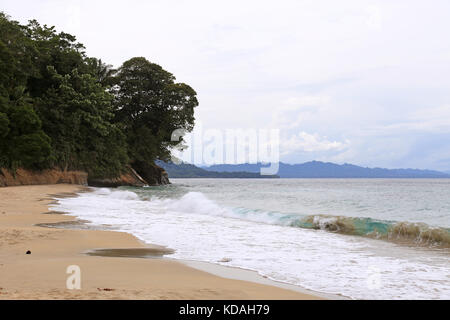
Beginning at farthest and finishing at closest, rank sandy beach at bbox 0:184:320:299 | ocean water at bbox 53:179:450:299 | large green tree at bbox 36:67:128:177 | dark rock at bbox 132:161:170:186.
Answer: dark rock at bbox 132:161:170:186, large green tree at bbox 36:67:128:177, ocean water at bbox 53:179:450:299, sandy beach at bbox 0:184:320:299

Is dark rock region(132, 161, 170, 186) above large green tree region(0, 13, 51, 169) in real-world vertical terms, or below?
below

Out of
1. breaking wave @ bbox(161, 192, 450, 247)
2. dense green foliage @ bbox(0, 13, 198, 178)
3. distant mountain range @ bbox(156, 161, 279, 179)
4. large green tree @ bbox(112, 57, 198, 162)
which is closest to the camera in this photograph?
breaking wave @ bbox(161, 192, 450, 247)

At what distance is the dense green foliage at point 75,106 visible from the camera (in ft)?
102

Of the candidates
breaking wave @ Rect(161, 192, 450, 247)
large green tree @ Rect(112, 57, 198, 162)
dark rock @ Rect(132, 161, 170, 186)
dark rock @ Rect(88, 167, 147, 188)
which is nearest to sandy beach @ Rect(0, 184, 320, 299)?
breaking wave @ Rect(161, 192, 450, 247)

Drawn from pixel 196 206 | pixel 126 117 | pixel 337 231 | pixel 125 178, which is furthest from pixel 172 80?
pixel 337 231

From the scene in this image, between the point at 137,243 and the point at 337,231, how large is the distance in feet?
20.6

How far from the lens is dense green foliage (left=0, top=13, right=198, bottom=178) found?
31.0 metres

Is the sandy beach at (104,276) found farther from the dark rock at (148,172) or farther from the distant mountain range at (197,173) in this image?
the distant mountain range at (197,173)

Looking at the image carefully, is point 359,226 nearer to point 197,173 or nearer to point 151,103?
point 151,103

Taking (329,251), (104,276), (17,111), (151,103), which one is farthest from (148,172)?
(104,276)

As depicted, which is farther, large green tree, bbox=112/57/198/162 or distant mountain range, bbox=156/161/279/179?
distant mountain range, bbox=156/161/279/179

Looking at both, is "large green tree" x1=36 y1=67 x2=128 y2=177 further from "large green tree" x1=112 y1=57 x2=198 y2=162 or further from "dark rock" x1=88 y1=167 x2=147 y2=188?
"large green tree" x1=112 y1=57 x2=198 y2=162

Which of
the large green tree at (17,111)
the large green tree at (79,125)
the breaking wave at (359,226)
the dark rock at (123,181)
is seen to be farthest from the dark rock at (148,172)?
the breaking wave at (359,226)
